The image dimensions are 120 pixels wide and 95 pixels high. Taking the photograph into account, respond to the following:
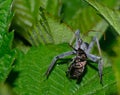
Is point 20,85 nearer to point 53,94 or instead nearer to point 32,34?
point 53,94

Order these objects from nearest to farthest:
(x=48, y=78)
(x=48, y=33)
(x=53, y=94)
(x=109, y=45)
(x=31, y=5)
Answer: (x=53, y=94) < (x=48, y=78) < (x=48, y=33) < (x=31, y=5) < (x=109, y=45)

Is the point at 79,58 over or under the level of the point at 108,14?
under

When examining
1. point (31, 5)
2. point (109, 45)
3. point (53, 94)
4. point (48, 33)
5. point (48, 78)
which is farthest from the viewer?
point (109, 45)

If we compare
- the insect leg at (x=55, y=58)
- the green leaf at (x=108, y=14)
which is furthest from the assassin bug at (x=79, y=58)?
the green leaf at (x=108, y=14)

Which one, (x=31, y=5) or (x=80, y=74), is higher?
(x=31, y=5)

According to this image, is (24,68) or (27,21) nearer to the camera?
(24,68)

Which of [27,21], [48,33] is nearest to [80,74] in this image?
[48,33]

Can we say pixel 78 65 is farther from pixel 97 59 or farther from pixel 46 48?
pixel 46 48

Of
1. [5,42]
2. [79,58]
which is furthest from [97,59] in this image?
[5,42]
